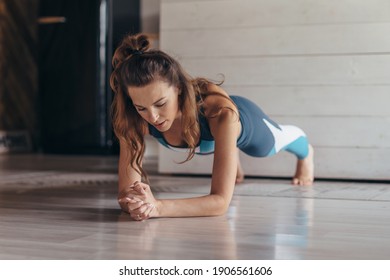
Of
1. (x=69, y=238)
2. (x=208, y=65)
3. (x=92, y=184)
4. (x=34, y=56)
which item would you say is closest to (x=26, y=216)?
(x=69, y=238)

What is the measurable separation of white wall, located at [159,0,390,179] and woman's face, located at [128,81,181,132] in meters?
1.15

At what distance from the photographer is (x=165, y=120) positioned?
1.50 m

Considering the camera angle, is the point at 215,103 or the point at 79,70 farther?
the point at 79,70

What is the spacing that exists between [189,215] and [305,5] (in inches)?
52.8

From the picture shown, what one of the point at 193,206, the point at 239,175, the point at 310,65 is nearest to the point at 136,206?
the point at 193,206

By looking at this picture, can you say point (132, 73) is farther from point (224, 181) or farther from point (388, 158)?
point (388, 158)

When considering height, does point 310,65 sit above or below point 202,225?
above

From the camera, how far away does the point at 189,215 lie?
1507 mm

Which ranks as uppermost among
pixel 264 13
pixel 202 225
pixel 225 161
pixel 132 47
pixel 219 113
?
pixel 264 13

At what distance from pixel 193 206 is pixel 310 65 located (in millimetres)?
1238

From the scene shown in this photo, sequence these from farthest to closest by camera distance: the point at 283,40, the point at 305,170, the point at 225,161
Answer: the point at 283,40, the point at 305,170, the point at 225,161

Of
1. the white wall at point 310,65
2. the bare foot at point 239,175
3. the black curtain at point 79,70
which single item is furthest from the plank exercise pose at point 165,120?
the black curtain at point 79,70

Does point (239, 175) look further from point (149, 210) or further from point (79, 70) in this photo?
point (79, 70)

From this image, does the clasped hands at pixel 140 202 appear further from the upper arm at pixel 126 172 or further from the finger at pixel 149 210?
the upper arm at pixel 126 172
